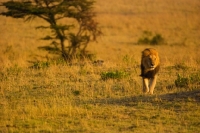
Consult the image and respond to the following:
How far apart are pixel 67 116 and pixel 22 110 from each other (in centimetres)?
99

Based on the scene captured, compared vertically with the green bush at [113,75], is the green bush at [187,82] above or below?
below

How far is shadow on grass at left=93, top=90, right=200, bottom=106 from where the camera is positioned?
31.3 ft

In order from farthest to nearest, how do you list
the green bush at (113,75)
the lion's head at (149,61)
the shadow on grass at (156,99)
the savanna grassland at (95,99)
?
the green bush at (113,75) → the lion's head at (149,61) → the shadow on grass at (156,99) → the savanna grassland at (95,99)

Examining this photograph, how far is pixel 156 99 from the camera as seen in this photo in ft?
31.3

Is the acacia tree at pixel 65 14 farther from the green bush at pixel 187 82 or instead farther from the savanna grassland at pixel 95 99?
the green bush at pixel 187 82

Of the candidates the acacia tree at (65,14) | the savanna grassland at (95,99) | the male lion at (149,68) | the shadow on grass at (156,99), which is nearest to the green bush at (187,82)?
the savanna grassland at (95,99)

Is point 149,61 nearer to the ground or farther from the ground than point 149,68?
farther from the ground

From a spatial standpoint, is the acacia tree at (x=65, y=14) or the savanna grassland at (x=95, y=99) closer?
the savanna grassland at (x=95, y=99)

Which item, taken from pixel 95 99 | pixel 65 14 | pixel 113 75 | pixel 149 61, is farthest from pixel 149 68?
pixel 65 14

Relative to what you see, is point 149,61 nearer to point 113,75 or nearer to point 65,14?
point 113,75

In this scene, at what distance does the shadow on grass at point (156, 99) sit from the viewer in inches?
376

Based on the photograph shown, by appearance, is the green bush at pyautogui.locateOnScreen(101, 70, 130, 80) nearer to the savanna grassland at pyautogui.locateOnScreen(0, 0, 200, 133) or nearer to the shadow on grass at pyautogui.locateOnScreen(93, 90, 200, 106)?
the savanna grassland at pyautogui.locateOnScreen(0, 0, 200, 133)

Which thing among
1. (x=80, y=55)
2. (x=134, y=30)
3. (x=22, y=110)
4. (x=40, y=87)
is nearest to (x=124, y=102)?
(x=22, y=110)

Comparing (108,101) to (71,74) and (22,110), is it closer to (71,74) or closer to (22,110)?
(22,110)
